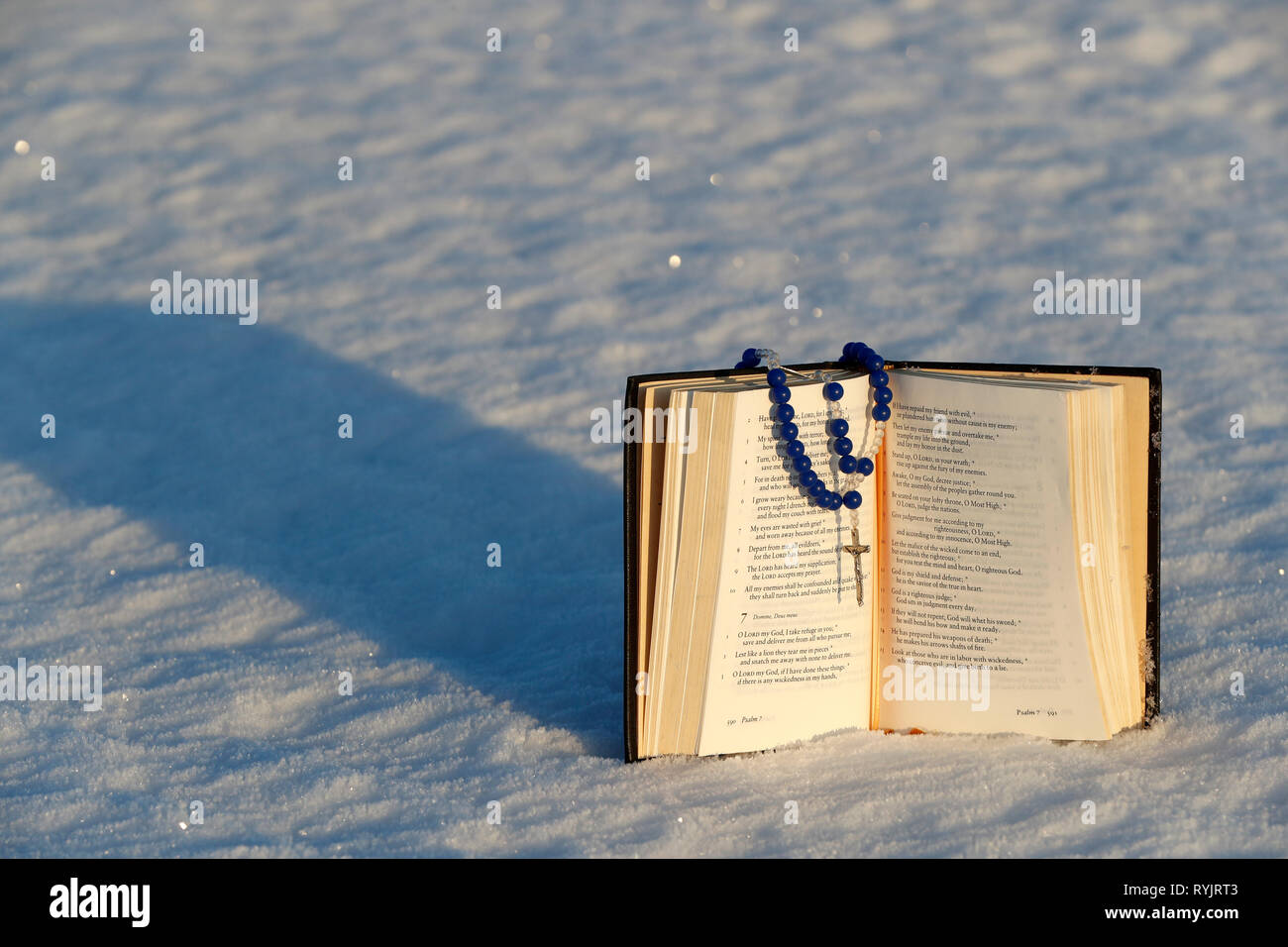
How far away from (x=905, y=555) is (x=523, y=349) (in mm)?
2028

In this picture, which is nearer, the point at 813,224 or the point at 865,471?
the point at 865,471

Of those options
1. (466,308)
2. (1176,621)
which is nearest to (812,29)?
(466,308)

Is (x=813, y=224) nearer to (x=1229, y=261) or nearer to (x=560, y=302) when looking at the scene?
(x=560, y=302)

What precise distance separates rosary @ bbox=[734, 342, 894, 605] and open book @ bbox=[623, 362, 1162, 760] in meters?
0.01

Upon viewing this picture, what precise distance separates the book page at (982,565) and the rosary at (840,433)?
0.04 metres

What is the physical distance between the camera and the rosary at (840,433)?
7.09ft

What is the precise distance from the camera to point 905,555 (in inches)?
89.0

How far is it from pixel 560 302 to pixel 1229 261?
2.19m

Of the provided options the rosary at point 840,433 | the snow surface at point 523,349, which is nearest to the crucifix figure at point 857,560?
the rosary at point 840,433

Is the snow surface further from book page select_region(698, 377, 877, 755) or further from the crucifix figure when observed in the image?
the crucifix figure

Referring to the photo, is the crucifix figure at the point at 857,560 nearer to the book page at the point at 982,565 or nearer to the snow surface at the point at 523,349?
the book page at the point at 982,565

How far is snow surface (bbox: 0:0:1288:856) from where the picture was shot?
216cm

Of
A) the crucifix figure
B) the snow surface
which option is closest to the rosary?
the crucifix figure

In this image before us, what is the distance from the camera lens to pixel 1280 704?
2352 mm
